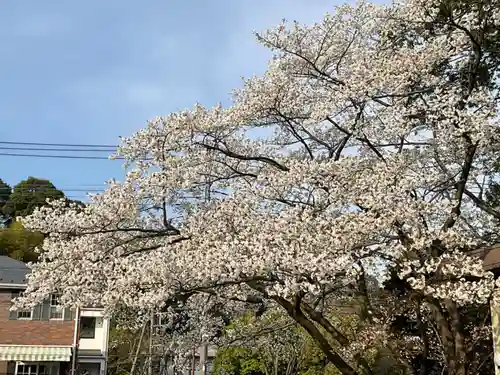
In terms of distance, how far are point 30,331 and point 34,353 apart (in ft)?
3.19

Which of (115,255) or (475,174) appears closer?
(115,255)

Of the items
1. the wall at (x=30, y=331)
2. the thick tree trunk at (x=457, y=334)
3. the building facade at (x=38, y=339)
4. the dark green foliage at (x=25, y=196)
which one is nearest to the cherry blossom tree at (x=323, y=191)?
the thick tree trunk at (x=457, y=334)

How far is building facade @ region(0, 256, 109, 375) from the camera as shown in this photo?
21.2 metres

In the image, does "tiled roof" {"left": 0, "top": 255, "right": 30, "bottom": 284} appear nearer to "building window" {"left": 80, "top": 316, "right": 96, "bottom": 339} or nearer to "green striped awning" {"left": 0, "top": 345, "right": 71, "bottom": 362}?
"green striped awning" {"left": 0, "top": 345, "right": 71, "bottom": 362}

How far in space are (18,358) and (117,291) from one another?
15.6 metres

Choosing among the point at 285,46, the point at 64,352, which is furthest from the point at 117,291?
the point at 64,352

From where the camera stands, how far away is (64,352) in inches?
843

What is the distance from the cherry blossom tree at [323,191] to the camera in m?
6.98

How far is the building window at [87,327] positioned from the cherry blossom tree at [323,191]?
1567cm

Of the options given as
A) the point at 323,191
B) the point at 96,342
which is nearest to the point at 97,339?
the point at 96,342

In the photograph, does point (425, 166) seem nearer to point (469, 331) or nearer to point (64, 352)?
point (469, 331)

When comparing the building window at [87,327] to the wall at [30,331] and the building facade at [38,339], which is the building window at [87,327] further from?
the wall at [30,331]

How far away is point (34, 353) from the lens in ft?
69.4

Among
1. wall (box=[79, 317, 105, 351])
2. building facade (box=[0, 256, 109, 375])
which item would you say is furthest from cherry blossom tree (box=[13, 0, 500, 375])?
wall (box=[79, 317, 105, 351])
